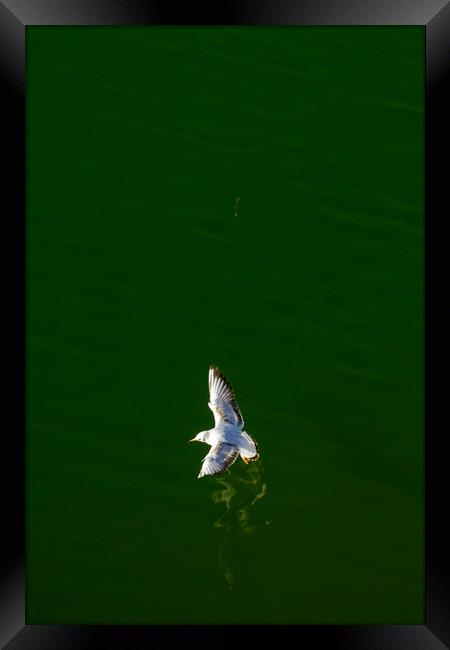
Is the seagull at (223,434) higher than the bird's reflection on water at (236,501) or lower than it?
higher

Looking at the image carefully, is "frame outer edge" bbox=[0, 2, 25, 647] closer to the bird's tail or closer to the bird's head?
the bird's head

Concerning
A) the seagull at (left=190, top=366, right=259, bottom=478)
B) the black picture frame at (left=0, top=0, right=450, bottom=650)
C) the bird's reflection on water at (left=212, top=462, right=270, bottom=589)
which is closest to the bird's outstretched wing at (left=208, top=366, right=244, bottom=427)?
the seagull at (left=190, top=366, right=259, bottom=478)

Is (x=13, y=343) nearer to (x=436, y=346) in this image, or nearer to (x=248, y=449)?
(x=248, y=449)

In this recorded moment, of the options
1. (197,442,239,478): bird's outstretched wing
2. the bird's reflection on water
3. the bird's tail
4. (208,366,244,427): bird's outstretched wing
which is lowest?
the bird's reflection on water

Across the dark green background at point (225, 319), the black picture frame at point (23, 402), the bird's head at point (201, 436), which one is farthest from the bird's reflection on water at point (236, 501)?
the black picture frame at point (23, 402)

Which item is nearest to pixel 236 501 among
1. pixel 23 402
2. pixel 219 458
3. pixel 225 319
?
pixel 219 458

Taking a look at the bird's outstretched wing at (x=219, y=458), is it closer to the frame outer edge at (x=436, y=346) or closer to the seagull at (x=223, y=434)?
the seagull at (x=223, y=434)
